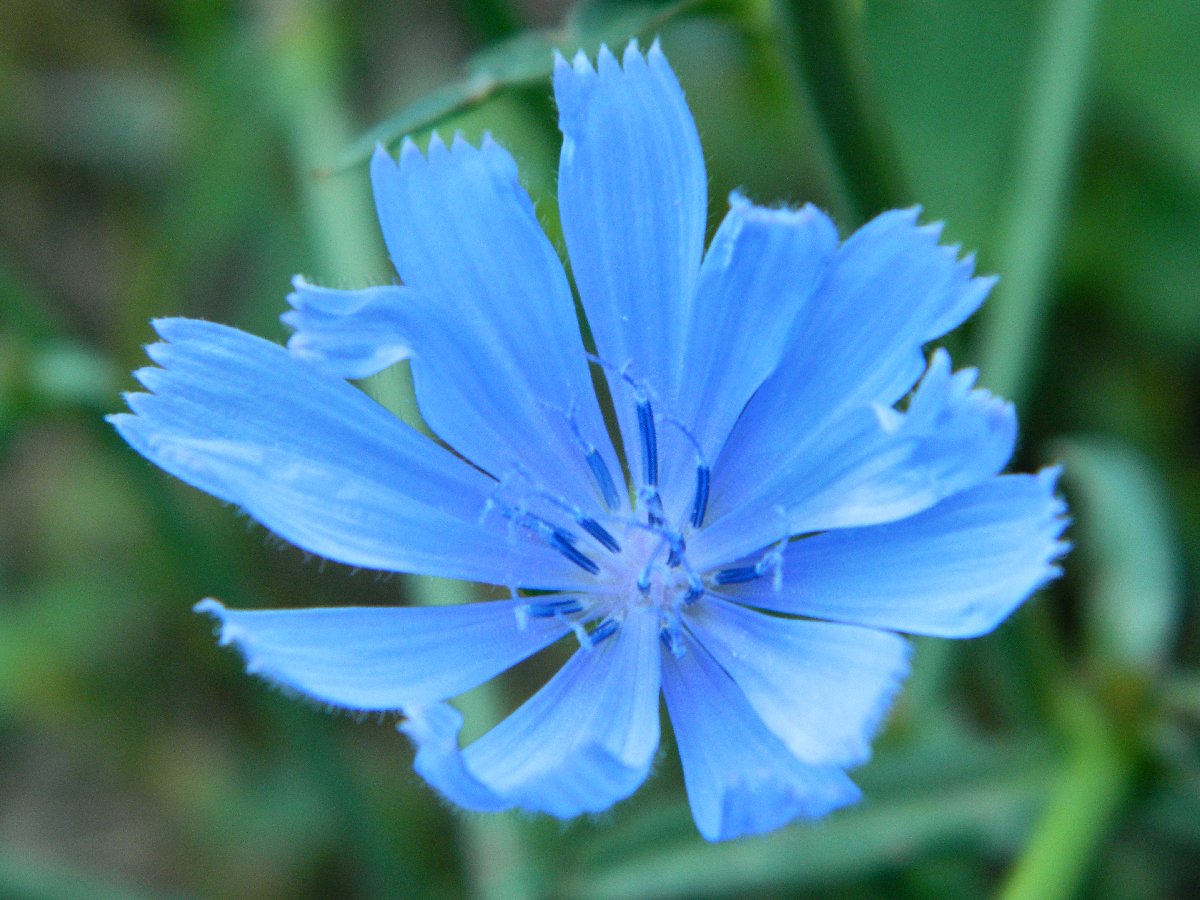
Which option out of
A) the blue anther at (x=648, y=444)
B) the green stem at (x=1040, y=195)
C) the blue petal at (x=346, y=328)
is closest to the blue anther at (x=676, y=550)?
the blue anther at (x=648, y=444)

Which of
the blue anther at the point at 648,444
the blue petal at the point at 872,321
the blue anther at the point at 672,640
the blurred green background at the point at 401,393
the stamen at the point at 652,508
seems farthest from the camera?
the blurred green background at the point at 401,393

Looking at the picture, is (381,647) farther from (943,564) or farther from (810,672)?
(943,564)

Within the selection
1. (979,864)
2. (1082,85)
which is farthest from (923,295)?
(979,864)

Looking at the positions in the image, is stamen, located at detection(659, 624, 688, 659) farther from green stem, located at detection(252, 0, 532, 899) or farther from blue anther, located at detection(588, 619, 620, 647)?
green stem, located at detection(252, 0, 532, 899)

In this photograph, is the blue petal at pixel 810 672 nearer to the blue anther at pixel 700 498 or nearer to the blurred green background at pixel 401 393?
the blue anther at pixel 700 498

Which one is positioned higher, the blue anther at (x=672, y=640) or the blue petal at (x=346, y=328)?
the blue petal at (x=346, y=328)

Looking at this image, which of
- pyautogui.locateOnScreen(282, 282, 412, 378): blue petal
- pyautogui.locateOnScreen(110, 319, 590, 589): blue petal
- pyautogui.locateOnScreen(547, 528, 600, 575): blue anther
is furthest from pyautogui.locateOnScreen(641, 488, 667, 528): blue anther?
pyautogui.locateOnScreen(282, 282, 412, 378): blue petal

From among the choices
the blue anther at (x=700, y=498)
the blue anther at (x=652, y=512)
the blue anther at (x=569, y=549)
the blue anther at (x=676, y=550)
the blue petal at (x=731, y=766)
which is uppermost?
the blue anther at (x=652, y=512)
